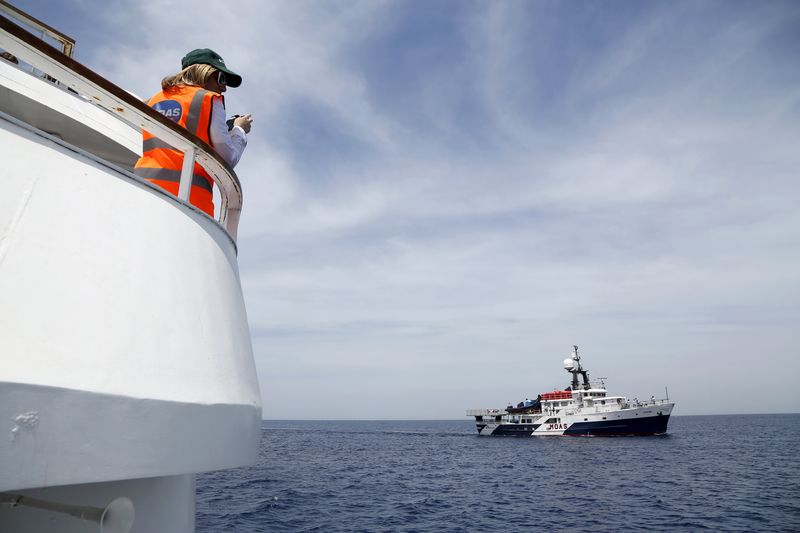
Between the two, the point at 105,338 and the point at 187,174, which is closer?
the point at 105,338

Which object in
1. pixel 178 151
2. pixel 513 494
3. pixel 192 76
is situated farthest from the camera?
pixel 513 494

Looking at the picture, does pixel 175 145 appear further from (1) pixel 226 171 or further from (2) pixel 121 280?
(2) pixel 121 280

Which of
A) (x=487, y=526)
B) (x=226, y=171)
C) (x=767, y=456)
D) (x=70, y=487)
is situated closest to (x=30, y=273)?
(x=70, y=487)

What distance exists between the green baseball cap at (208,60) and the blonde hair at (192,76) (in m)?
0.04

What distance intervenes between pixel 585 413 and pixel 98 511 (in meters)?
58.1

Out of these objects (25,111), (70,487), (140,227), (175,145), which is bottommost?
(70,487)

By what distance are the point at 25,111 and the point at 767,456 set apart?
2241 inches

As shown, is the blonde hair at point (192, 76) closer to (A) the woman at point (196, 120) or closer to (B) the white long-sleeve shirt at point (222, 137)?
(A) the woman at point (196, 120)

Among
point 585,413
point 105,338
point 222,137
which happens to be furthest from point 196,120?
point 585,413

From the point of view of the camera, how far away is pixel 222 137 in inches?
108

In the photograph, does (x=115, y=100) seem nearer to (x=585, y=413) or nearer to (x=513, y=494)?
(x=513, y=494)

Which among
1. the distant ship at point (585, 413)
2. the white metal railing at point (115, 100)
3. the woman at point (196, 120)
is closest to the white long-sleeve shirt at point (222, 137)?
the woman at point (196, 120)

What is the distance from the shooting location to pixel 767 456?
42.1 m

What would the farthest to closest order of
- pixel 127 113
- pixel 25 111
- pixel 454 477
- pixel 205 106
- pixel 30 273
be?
pixel 454 477 < pixel 25 111 < pixel 205 106 < pixel 127 113 < pixel 30 273
